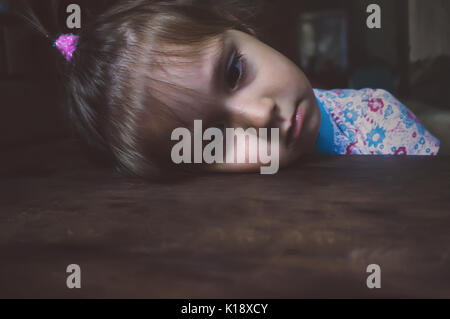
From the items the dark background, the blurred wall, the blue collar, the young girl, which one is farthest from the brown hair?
the blurred wall

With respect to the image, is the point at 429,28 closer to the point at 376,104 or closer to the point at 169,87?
the point at 376,104

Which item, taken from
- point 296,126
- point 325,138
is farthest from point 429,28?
point 296,126

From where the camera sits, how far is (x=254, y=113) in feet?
2.13

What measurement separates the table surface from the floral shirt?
398mm

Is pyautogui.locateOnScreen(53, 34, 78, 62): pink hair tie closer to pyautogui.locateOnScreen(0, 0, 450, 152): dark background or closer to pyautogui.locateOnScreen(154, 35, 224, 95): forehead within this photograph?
pyautogui.locateOnScreen(0, 0, 450, 152): dark background

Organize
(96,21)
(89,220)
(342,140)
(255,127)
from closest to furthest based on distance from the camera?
(89,220) < (255,127) < (96,21) < (342,140)

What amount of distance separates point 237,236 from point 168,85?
0.41m

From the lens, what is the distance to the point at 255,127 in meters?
0.66

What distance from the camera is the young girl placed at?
2.13ft

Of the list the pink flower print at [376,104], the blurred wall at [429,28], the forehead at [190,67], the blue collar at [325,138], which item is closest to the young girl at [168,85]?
the forehead at [190,67]

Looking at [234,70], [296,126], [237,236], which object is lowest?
[237,236]
